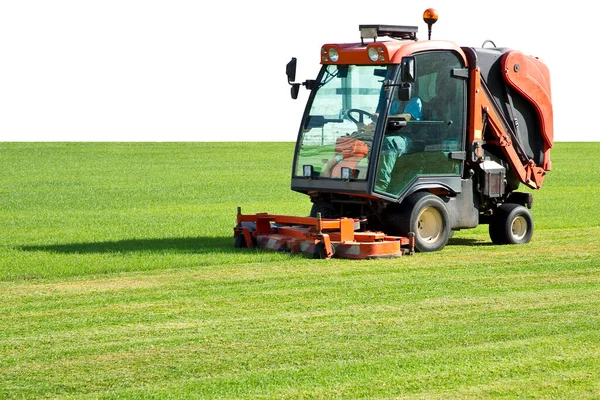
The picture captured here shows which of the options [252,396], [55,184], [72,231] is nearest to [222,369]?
[252,396]

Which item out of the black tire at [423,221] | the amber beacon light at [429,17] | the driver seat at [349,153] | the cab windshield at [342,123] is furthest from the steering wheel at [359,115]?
the amber beacon light at [429,17]

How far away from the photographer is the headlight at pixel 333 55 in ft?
43.4

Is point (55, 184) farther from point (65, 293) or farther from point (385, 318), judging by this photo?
point (385, 318)

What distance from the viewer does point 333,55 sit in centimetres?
1327

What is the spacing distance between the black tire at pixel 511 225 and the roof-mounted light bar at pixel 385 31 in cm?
258

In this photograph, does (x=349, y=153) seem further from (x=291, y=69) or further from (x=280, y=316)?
(x=280, y=316)

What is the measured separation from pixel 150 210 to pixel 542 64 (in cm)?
735

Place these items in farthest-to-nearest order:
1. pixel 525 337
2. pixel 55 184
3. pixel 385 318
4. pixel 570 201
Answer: pixel 55 184
pixel 570 201
pixel 385 318
pixel 525 337

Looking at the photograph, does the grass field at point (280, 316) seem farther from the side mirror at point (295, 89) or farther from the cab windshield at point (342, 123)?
the side mirror at point (295, 89)

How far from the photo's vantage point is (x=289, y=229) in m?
13.1

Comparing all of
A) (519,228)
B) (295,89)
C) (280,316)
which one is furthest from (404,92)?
(280,316)

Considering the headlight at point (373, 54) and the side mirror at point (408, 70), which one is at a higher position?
the headlight at point (373, 54)

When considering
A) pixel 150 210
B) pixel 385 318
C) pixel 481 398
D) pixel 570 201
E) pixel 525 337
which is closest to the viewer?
pixel 481 398

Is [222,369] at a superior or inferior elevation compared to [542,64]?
inferior
